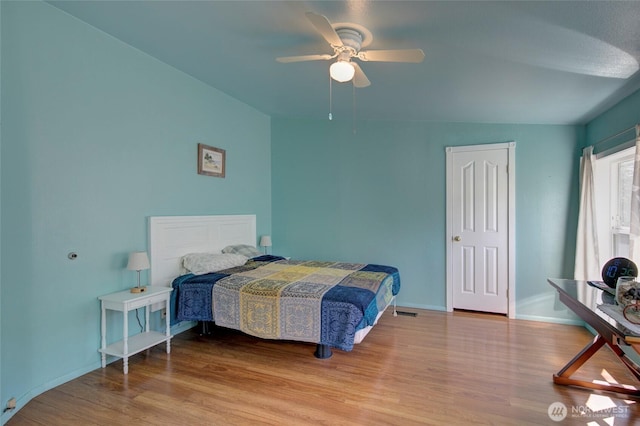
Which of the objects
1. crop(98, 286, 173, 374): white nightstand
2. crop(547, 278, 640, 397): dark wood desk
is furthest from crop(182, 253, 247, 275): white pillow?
crop(547, 278, 640, 397): dark wood desk

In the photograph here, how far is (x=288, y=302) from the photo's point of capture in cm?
269

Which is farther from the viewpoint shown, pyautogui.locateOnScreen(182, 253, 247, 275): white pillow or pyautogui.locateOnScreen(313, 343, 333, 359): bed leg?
pyautogui.locateOnScreen(182, 253, 247, 275): white pillow

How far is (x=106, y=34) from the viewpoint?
2656 millimetres

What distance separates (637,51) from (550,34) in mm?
600

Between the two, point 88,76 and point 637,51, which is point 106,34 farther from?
point 637,51

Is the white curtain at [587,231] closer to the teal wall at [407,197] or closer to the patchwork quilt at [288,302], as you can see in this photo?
the teal wall at [407,197]

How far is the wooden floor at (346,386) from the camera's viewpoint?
1994 mm

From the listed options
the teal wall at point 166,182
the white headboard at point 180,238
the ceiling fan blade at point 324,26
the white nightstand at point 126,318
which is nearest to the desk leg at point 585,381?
the teal wall at point 166,182

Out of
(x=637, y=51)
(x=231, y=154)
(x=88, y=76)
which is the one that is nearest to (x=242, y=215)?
(x=231, y=154)

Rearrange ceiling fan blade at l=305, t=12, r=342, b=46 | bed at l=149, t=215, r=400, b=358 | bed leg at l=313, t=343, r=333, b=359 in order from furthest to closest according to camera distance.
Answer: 1. bed leg at l=313, t=343, r=333, b=359
2. bed at l=149, t=215, r=400, b=358
3. ceiling fan blade at l=305, t=12, r=342, b=46

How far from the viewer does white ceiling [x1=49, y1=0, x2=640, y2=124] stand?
1.89m

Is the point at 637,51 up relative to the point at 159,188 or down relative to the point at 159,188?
up

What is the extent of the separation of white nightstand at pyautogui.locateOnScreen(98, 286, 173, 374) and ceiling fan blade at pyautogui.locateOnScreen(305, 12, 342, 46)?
2385 mm

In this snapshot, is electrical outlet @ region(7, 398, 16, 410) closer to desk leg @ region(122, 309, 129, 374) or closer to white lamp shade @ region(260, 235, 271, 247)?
desk leg @ region(122, 309, 129, 374)
